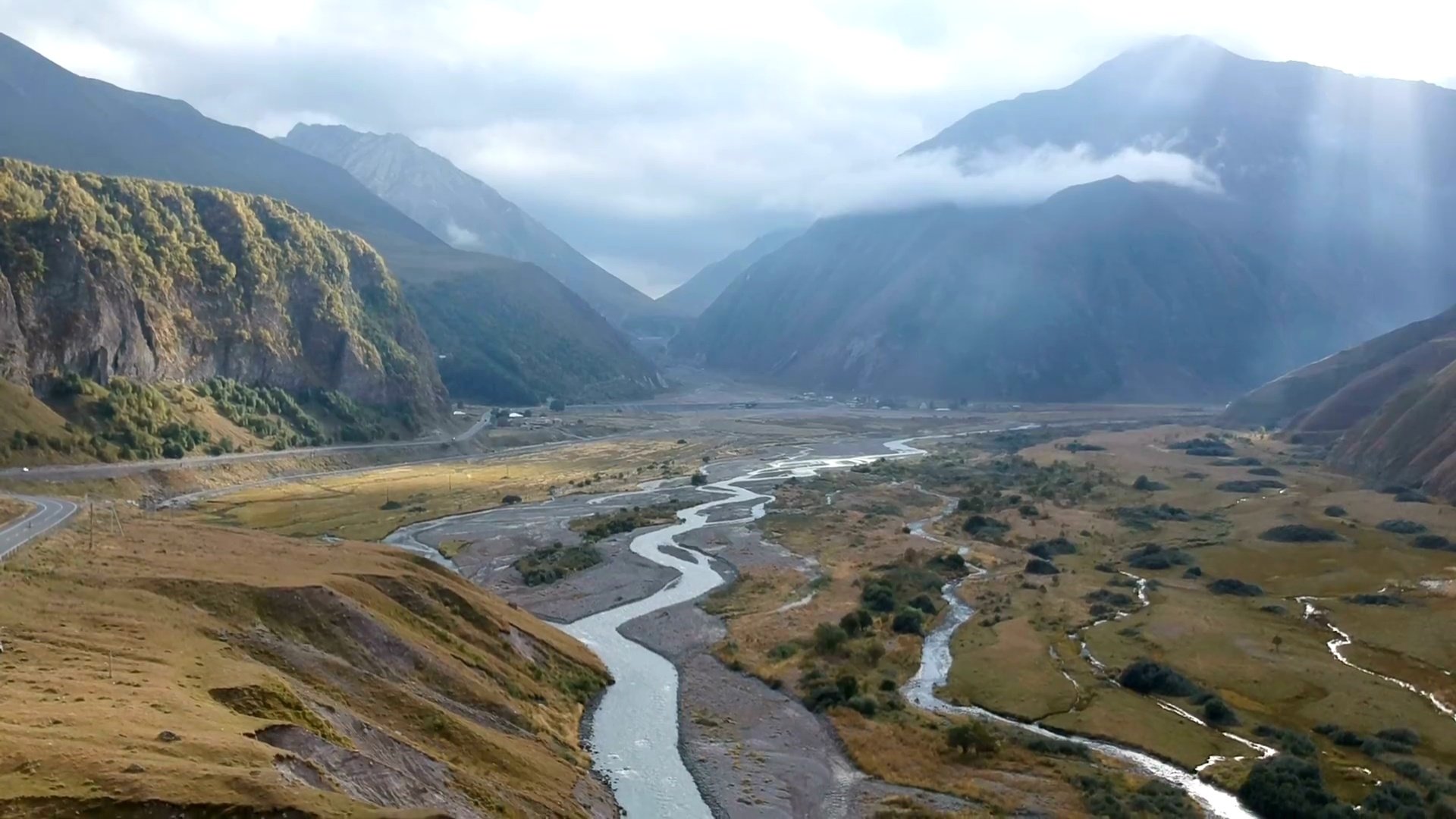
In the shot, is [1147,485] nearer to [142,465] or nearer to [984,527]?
[984,527]

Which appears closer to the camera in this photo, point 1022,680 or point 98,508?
point 1022,680

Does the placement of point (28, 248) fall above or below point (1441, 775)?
above

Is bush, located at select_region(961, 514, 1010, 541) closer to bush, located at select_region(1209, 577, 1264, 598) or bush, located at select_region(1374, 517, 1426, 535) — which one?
bush, located at select_region(1209, 577, 1264, 598)

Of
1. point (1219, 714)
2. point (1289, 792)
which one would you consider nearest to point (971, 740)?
point (1289, 792)

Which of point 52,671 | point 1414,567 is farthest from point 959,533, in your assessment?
point 52,671

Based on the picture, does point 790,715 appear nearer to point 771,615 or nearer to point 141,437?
point 771,615

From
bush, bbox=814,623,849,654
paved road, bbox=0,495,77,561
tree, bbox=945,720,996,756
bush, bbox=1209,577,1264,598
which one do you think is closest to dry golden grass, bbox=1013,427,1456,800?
bush, bbox=1209,577,1264,598
